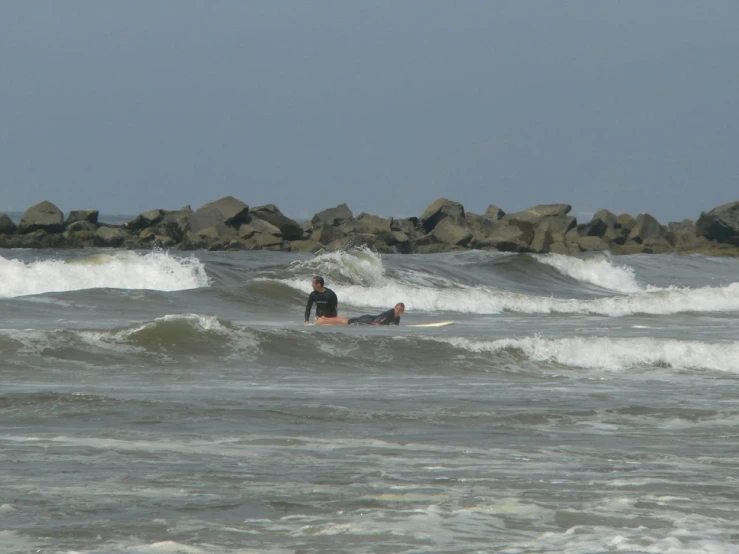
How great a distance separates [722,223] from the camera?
55875 millimetres

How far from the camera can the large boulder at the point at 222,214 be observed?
4581 cm

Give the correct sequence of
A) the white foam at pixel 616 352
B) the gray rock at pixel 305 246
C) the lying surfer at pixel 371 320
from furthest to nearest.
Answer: the gray rock at pixel 305 246
the lying surfer at pixel 371 320
the white foam at pixel 616 352

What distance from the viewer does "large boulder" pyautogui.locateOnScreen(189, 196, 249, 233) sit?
150 feet

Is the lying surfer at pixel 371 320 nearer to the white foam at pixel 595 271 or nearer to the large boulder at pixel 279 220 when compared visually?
the white foam at pixel 595 271

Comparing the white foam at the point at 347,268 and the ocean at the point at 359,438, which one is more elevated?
the white foam at the point at 347,268

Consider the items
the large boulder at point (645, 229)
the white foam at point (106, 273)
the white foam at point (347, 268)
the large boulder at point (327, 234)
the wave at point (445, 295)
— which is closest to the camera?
the white foam at point (106, 273)

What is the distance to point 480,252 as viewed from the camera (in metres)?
42.3

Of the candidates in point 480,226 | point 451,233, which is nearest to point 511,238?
point 451,233

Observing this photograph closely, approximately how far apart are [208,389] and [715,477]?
5.51m

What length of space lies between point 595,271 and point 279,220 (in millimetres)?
13216

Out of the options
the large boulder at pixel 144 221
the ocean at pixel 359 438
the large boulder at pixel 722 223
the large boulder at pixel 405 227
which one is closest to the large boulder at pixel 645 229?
the large boulder at pixel 722 223

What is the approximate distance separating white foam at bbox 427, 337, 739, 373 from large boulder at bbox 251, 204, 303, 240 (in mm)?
29552

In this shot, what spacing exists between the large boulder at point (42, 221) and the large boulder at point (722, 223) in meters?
30.6

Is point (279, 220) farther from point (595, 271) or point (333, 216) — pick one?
point (595, 271)
